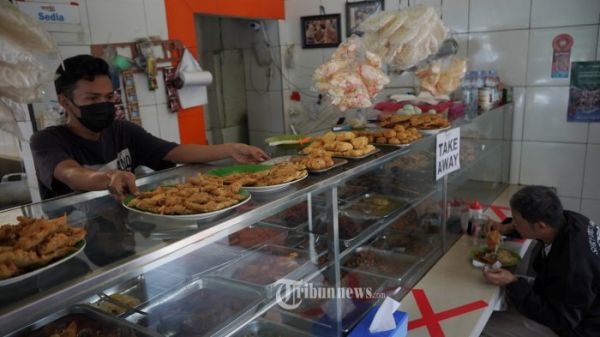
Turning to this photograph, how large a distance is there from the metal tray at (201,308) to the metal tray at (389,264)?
0.53 meters

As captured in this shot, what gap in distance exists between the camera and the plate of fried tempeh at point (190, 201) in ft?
3.56

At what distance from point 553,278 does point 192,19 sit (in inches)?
120

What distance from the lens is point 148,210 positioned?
44.0 inches

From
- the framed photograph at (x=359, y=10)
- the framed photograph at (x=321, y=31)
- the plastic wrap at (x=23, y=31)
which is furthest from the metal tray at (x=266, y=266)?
the framed photograph at (x=321, y=31)

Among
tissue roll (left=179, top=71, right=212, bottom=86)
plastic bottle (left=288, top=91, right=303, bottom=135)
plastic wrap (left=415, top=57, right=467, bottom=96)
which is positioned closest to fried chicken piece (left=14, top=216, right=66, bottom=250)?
plastic wrap (left=415, top=57, right=467, bottom=96)

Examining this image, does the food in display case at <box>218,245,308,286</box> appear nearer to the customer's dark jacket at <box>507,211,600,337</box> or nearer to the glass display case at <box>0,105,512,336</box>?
the glass display case at <box>0,105,512,336</box>

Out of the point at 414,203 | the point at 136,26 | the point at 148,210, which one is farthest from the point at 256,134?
the point at 148,210

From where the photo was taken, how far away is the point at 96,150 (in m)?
2.06

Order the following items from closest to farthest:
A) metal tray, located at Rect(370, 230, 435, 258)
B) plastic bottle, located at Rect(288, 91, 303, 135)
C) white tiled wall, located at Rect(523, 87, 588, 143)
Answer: metal tray, located at Rect(370, 230, 435, 258) → white tiled wall, located at Rect(523, 87, 588, 143) → plastic bottle, located at Rect(288, 91, 303, 135)

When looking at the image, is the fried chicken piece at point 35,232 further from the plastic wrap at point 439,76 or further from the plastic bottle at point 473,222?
the plastic bottle at point 473,222

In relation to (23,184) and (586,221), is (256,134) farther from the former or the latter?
(586,221)

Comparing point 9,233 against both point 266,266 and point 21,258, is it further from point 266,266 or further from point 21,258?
point 266,266

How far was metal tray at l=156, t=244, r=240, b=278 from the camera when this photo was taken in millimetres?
1541

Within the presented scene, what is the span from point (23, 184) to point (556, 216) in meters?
2.89
